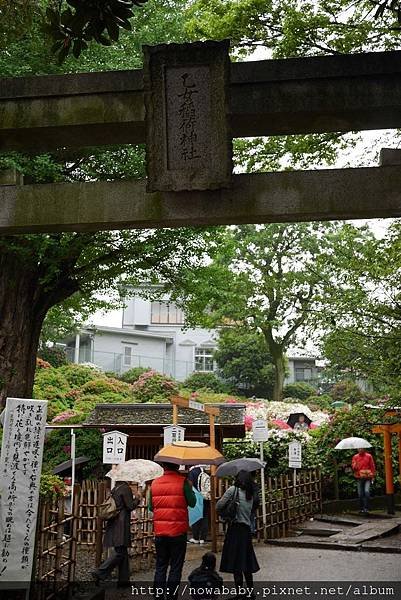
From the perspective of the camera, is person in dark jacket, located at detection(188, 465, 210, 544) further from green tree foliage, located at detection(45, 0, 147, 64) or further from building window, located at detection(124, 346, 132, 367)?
building window, located at detection(124, 346, 132, 367)

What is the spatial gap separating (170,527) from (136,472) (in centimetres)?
228

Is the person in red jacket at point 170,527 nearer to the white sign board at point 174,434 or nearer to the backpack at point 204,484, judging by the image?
the white sign board at point 174,434

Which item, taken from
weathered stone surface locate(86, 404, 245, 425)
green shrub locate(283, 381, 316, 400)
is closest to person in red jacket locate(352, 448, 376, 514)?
weathered stone surface locate(86, 404, 245, 425)

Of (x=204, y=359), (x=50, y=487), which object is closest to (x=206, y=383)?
(x=204, y=359)

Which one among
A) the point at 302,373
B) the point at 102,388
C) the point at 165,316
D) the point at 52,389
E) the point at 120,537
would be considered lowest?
the point at 120,537

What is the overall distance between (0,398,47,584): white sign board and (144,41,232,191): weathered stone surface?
Answer: 310 centimetres

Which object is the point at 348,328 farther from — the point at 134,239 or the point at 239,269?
the point at 239,269

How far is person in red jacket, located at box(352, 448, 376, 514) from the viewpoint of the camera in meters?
16.4

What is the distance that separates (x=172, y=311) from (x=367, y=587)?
36570 millimetres

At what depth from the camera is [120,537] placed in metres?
8.62

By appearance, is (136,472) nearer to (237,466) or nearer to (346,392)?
(237,466)

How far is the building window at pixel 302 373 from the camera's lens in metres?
46.6

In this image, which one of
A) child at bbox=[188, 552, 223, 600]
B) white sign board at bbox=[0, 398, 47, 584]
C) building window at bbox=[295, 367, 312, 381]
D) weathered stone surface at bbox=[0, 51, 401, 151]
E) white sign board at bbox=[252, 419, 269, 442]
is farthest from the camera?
building window at bbox=[295, 367, 312, 381]

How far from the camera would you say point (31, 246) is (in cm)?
1130
